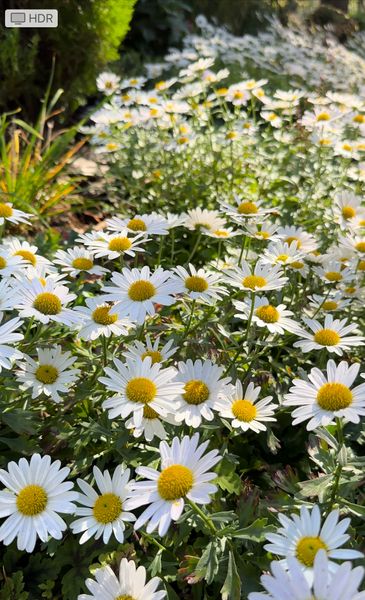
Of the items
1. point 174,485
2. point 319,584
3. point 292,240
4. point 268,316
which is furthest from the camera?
point 292,240

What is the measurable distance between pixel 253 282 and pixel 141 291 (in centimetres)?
38

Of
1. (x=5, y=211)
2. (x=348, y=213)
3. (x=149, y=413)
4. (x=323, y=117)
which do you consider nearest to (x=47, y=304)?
(x=149, y=413)

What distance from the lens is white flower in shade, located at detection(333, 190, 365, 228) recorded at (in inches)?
109

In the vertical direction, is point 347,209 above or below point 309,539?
above

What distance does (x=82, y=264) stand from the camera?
2219 millimetres

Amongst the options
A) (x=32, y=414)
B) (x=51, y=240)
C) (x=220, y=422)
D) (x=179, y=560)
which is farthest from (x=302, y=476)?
(x=51, y=240)

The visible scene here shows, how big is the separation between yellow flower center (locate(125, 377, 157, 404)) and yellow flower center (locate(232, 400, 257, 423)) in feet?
0.93

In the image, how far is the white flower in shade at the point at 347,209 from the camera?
2.78 metres

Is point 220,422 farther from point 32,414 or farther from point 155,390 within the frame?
point 32,414

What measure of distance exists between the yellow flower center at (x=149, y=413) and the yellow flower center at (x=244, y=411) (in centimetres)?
26

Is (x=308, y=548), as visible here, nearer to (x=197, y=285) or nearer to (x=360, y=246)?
(x=197, y=285)

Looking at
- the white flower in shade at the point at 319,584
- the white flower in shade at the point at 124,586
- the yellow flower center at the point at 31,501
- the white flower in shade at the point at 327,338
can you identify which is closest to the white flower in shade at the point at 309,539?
the white flower in shade at the point at 319,584

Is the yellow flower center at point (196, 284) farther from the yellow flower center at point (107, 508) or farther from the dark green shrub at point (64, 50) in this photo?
the dark green shrub at point (64, 50)

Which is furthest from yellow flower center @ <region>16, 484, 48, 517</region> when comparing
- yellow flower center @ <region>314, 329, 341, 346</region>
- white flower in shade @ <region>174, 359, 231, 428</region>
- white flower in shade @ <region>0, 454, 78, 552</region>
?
yellow flower center @ <region>314, 329, 341, 346</region>
